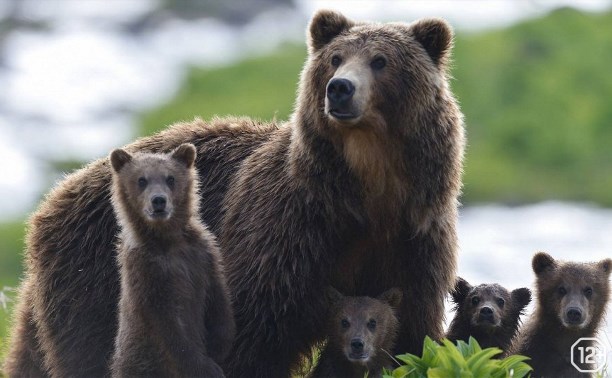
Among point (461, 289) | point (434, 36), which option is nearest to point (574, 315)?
point (461, 289)

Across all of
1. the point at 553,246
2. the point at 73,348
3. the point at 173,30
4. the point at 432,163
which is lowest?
the point at 73,348

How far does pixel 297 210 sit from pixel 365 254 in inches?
22.9

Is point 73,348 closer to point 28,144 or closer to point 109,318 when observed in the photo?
point 109,318

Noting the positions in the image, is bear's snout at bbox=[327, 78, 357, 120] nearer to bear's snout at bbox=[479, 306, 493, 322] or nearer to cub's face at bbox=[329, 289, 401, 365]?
cub's face at bbox=[329, 289, 401, 365]

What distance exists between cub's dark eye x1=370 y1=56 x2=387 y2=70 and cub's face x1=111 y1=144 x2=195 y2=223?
4.50 feet

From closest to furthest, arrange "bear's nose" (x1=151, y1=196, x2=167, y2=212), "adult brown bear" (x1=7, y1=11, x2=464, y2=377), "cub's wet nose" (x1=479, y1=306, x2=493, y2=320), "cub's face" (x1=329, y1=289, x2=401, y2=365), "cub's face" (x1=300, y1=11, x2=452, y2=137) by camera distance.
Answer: "bear's nose" (x1=151, y1=196, x2=167, y2=212)
"cub's face" (x1=300, y1=11, x2=452, y2=137)
"adult brown bear" (x1=7, y1=11, x2=464, y2=377)
"cub's face" (x1=329, y1=289, x2=401, y2=365)
"cub's wet nose" (x1=479, y1=306, x2=493, y2=320)

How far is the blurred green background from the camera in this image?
123 feet

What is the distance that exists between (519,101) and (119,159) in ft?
103

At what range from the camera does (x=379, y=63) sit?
9.45 m

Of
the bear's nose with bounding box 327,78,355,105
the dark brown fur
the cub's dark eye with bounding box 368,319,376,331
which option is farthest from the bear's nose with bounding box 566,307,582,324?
the dark brown fur

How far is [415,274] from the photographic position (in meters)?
9.80

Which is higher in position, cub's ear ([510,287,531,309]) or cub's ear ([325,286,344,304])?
cub's ear ([510,287,531,309])

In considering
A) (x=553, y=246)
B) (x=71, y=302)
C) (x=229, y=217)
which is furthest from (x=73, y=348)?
(x=553, y=246)

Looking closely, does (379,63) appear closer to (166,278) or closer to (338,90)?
(338,90)
